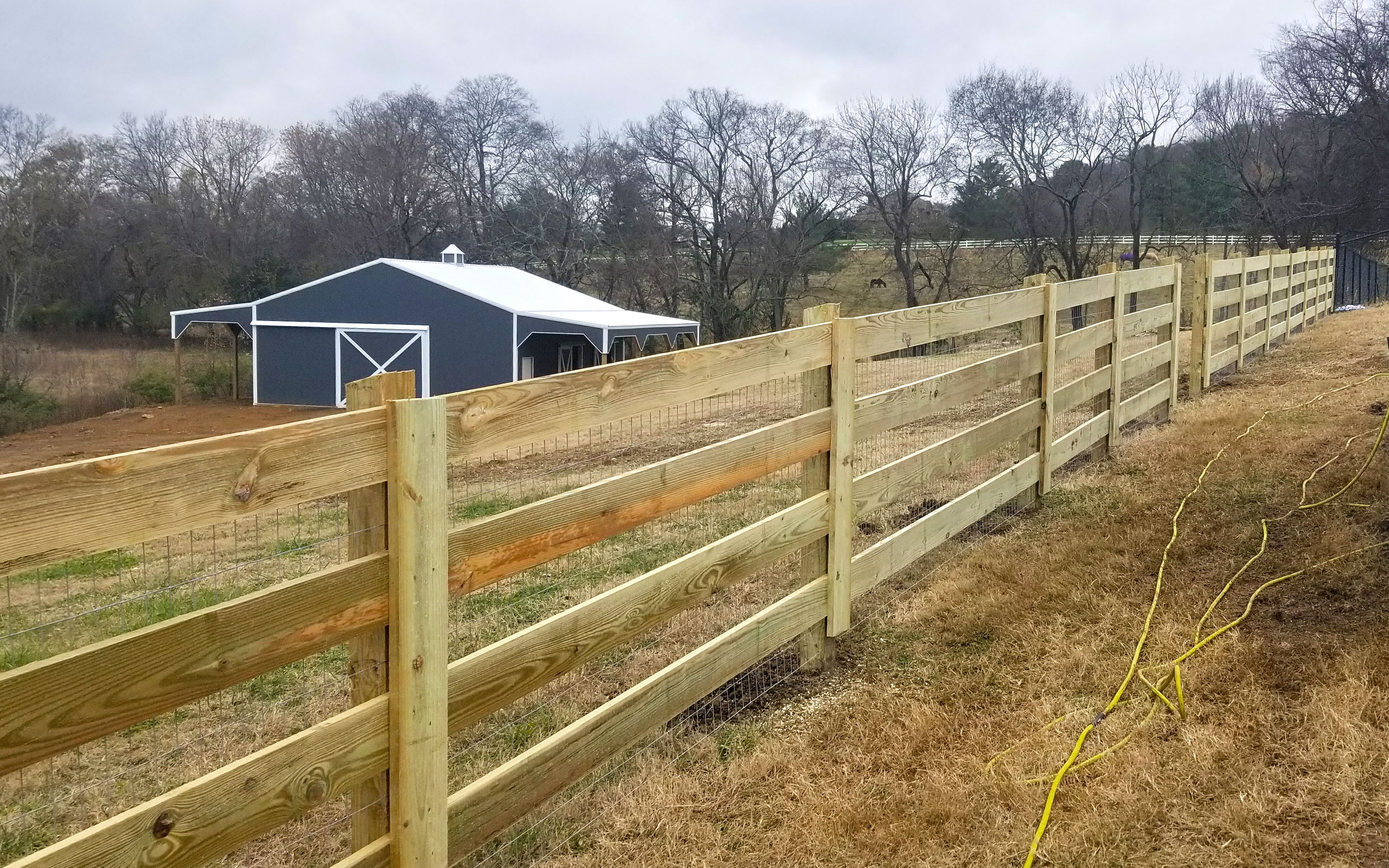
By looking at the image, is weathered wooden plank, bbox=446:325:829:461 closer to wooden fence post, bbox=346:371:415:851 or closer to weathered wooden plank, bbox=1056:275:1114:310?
wooden fence post, bbox=346:371:415:851

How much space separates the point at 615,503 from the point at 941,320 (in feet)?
8.58

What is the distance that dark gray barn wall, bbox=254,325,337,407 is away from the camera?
92.0 ft

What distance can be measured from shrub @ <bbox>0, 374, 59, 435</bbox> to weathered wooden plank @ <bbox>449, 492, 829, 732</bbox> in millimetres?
30020

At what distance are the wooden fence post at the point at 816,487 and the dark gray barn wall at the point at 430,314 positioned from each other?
2159cm

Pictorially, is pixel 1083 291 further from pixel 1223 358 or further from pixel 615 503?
pixel 1223 358

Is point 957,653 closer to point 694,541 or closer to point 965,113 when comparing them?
point 694,541

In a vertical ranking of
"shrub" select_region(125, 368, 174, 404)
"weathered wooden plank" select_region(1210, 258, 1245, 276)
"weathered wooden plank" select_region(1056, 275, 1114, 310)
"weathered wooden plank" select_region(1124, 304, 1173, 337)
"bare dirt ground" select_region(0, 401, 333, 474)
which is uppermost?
"weathered wooden plank" select_region(1210, 258, 1245, 276)

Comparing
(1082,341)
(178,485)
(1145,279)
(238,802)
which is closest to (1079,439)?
(1082,341)

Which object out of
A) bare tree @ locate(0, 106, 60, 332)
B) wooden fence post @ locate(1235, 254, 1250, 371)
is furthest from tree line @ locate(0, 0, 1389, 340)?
wooden fence post @ locate(1235, 254, 1250, 371)

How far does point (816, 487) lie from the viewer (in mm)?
4281

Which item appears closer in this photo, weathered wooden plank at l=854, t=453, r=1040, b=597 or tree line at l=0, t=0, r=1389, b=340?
weathered wooden plank at l=854, t=453, r=1040, b=597

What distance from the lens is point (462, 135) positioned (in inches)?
2019

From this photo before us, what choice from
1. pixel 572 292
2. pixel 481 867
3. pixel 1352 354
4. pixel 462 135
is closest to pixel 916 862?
pixel 481 867

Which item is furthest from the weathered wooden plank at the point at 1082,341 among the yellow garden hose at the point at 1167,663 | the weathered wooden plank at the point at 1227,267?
the weathered wooden plank at the point at 1227,267
